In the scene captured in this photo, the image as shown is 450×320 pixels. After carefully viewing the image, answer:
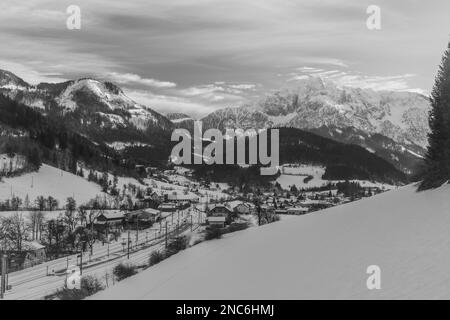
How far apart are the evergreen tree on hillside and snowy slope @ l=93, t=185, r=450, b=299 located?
175 cm

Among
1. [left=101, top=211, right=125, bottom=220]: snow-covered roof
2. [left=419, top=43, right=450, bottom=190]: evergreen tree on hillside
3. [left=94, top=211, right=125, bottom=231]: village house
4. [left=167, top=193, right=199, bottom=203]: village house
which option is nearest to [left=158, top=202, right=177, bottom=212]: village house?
[left=167, top=193, right=199, bottom=203]: village house

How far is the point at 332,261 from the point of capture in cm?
1955

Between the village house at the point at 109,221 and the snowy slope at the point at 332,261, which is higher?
the snowy slope at the point at 332,261

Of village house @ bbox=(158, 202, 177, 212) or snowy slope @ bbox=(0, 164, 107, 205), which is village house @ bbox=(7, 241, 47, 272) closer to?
snowy slope @ bbox=(0, 164, 107, 205)

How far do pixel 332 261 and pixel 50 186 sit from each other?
16067cm

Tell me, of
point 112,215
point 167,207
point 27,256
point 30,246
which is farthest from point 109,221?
point 167,207

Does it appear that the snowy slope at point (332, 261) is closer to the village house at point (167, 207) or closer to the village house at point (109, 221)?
the village house at point (109, 221)

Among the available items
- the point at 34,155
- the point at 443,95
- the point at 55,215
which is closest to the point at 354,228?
the point at 443,95

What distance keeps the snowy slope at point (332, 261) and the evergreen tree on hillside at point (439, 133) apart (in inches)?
69.0

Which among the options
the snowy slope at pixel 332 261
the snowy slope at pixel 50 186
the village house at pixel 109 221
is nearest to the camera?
the snowy slope at pixel 332 261

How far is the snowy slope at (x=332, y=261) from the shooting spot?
15.0 m

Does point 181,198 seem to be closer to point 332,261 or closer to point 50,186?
point 50,186

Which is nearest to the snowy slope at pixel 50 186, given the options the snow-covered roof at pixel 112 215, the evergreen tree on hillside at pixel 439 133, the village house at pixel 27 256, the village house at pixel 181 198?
the village house at pixel 181 198
